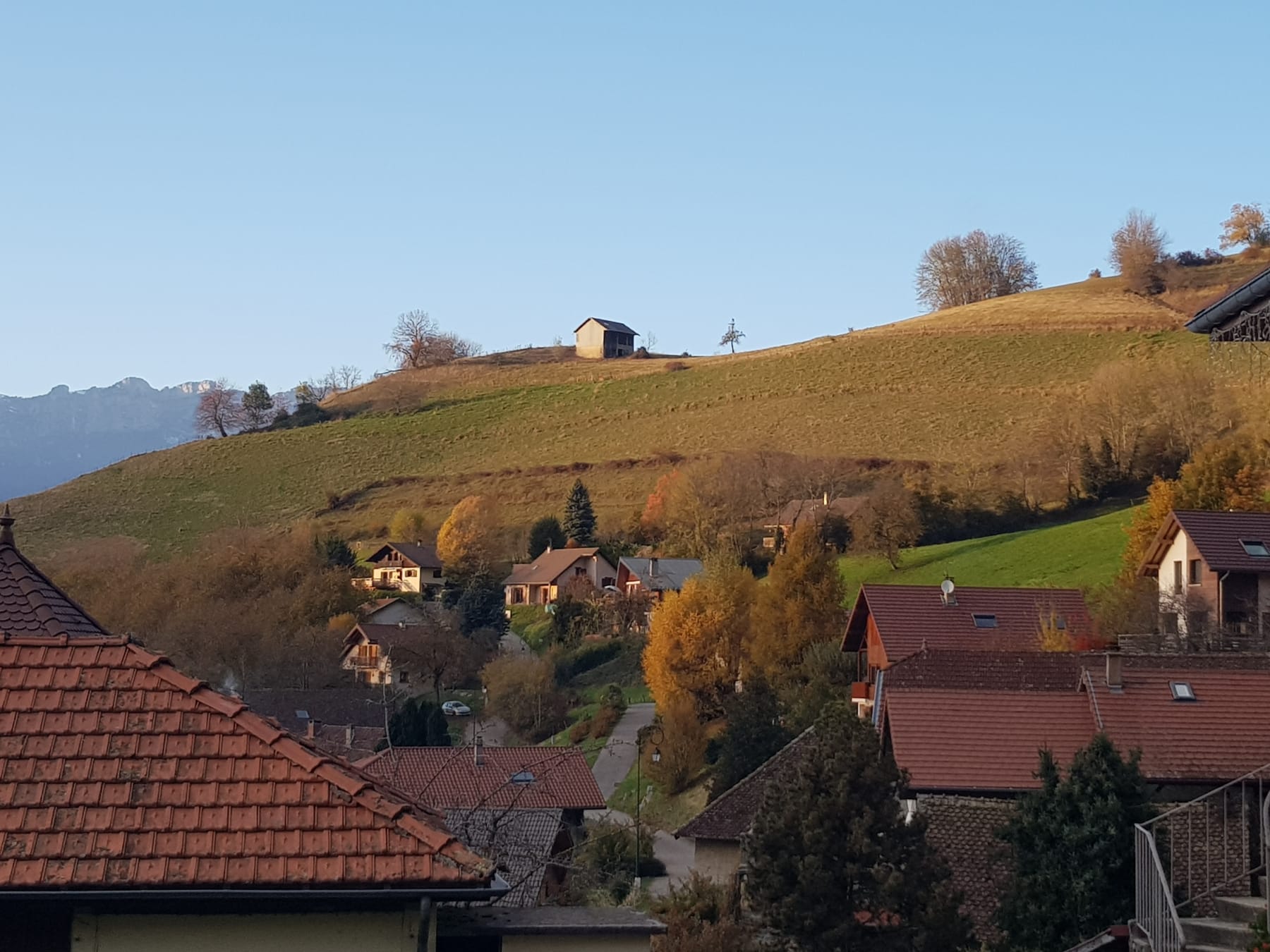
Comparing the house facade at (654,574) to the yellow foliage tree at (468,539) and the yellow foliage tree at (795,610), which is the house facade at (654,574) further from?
the yellow foliage tree at (795,610)

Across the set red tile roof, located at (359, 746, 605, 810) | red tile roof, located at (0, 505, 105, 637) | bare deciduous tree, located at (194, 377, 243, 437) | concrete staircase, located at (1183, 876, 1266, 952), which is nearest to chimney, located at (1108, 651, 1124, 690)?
red tile roof, located at (359, 746, 605, 810)

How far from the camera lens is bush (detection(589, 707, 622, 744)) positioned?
52.4m

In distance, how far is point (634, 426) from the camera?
109 m

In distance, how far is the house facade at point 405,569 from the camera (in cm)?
8469

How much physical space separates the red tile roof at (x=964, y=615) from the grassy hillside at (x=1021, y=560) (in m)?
8.99

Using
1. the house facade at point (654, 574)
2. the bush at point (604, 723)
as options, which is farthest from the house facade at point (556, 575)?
the bush at point (604, 723)

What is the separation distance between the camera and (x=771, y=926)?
20844mm

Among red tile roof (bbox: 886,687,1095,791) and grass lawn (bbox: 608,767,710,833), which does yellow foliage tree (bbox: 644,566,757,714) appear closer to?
grass lawn (bbox: 608,767,710,833)

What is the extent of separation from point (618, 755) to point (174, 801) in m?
43.3

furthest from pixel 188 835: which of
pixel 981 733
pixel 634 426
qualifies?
pixel 634 426

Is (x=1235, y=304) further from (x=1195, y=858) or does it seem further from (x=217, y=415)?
(x=217, y=415)

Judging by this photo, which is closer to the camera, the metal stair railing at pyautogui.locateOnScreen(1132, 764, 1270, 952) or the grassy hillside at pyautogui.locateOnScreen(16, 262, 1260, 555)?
the metal stair railing at pyautogui.locateOnScreen(1132, 764, 1270, 952)

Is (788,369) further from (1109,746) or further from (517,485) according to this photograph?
(1109,746)

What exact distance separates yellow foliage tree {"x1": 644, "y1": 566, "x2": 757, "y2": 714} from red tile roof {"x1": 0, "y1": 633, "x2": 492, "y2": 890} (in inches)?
1659
